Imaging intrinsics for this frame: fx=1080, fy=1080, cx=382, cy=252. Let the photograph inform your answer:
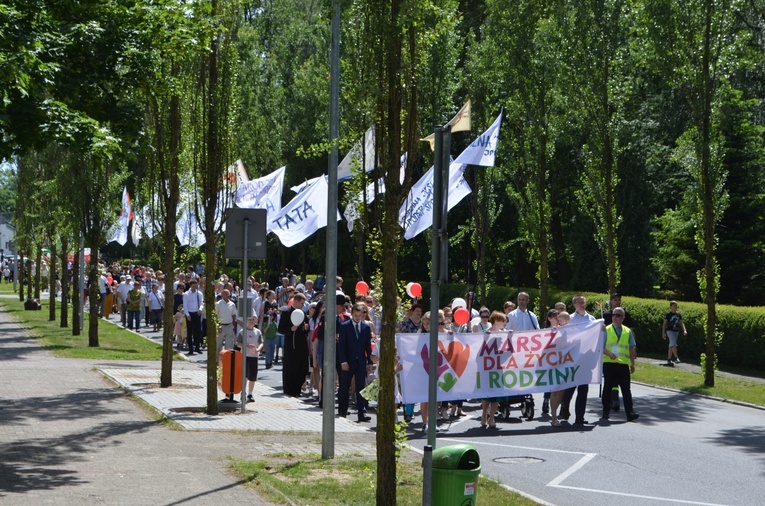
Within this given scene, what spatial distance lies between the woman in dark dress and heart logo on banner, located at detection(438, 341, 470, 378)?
427 centimetres

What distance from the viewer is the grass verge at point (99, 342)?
26141mm

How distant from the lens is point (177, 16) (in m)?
14.6

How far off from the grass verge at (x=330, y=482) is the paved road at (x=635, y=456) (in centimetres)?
80

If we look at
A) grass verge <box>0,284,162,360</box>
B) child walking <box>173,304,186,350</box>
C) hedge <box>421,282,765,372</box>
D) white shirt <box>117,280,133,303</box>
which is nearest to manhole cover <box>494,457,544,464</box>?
hedge <box>421,282,765,372</box>

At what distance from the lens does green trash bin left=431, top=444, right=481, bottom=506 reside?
27.2 ft

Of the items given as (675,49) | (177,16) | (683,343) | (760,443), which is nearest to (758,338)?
(683,343)

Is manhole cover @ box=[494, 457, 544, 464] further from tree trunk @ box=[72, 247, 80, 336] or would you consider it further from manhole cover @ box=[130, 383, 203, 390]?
tree trunk @ box=[72, 247, 80, 336]

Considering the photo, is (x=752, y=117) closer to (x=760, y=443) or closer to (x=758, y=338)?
(x=758, y=338)

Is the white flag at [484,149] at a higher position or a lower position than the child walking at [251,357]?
higher

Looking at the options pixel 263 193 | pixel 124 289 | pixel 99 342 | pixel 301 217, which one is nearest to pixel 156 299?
pixel 124 289

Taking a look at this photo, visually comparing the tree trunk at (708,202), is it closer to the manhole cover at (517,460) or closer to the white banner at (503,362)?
the white banner at (503,362)

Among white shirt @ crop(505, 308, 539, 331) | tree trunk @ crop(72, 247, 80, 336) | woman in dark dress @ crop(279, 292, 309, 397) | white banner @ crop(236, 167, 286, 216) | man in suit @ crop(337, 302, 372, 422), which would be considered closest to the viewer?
man in suit @ crop(337, 302, 372, 422)

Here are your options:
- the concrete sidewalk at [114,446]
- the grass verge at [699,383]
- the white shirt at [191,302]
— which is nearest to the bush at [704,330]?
the grass verge at [699,383]

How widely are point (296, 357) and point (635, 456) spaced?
782cm
